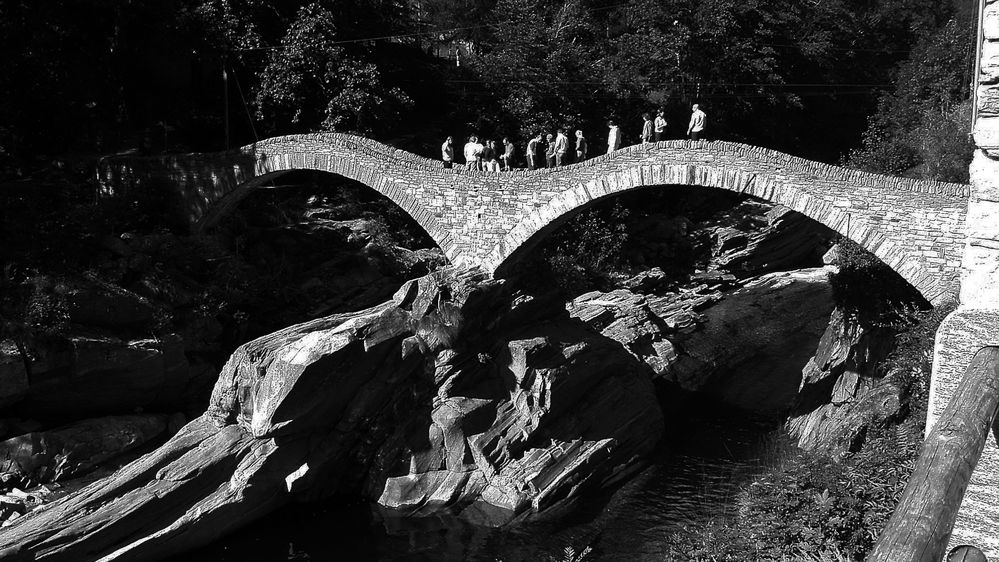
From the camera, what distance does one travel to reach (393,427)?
1809 cm

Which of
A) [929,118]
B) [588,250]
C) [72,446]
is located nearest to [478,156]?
[588,250]

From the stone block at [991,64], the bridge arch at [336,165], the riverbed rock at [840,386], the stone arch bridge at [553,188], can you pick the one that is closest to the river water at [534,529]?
the riverbed rock at [840,386]

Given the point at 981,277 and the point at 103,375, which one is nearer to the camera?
the point at 981,277

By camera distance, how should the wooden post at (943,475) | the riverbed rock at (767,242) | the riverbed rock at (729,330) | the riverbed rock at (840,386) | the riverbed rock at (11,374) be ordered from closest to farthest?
the wooden post at (943,475) → the riverbed rock at (11,374) → the riverbed rock at (840,386) → the riverbed rock at (729,330) → the riverbed rock at (767,242)

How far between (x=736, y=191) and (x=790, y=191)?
1285mm

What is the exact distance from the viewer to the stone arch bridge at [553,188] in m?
15.5

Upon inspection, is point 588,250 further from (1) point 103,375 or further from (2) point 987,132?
(2) point 987,132

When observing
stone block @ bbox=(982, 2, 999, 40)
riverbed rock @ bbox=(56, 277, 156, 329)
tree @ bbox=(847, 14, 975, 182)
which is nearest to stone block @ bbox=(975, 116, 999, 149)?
stone block @ bbox=(982, 2, 999, 40)

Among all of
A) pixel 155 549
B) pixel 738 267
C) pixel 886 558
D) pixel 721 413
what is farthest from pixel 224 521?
pixel 738 267

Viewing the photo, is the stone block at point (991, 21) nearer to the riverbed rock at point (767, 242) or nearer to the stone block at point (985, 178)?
the stone block at point (985, 178)

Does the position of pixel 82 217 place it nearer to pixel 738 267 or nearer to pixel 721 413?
pixel 721 413

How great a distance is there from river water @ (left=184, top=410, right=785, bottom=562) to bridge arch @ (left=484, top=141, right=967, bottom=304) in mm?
5158

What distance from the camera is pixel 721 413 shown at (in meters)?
21.7

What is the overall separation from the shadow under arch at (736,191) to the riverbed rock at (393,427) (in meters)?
1.44
